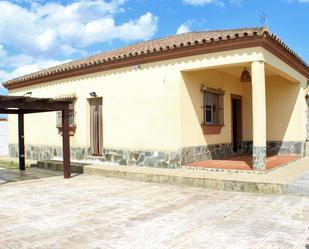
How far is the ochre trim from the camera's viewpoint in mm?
9367

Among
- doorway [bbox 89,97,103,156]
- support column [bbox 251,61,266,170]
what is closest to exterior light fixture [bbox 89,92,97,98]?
doorway [bbox 89,97,103,156]

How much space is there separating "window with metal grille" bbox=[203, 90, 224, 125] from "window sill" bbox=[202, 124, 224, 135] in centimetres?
12

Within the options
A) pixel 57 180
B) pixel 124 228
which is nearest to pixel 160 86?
pixel 57 180

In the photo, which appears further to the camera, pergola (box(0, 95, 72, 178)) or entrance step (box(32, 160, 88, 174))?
entrance step (box(32, 160, 88, 174))

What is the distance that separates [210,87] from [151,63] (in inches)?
85.2

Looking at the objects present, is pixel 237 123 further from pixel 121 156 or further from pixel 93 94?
pixel 93 94

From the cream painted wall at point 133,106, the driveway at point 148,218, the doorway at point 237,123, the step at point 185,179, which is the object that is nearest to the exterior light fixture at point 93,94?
the cream painted wall at point 133,106

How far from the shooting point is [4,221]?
6.03 metres

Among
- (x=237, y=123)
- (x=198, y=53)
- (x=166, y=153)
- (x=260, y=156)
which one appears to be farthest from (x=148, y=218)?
(x=237, y=123)

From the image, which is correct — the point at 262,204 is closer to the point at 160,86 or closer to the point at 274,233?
the point at 274,233

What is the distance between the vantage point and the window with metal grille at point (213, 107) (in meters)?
11.8

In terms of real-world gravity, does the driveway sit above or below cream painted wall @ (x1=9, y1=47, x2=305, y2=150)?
below

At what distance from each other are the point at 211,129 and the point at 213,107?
0.79 m

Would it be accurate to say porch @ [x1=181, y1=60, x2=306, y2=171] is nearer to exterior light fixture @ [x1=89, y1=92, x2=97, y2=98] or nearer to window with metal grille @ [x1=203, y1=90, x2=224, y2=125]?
window with metal grille @ [x1=203, y1=90, x2=224, y2=125]
